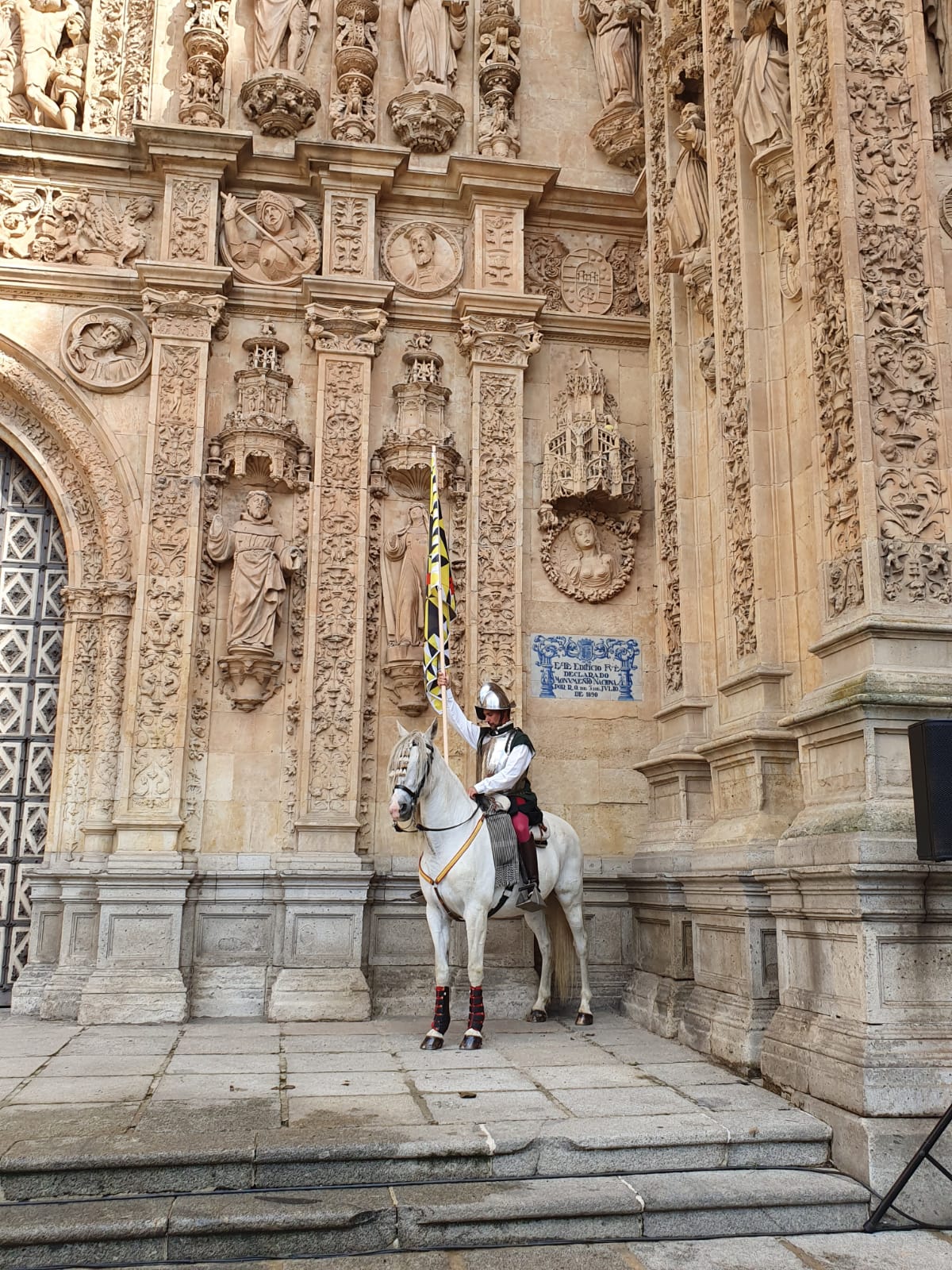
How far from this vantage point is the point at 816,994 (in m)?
7.19

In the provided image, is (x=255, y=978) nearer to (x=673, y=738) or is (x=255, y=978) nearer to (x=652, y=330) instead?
(x=673, y=738)

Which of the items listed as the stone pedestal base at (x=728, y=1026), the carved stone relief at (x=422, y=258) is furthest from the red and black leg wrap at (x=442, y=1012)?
the carved stone relief at (x=422, y=258)

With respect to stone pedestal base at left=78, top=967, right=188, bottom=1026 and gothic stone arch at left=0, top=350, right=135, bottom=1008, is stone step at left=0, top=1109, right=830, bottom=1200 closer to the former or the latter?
stone pedestal base at left=78, top=967, right=188, bottom=1026

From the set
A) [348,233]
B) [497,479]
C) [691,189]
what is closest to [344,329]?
[348,233]

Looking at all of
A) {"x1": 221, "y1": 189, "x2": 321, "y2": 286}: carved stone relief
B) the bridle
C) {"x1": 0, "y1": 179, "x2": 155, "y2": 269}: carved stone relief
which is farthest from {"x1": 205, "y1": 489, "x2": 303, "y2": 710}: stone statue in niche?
the bridle

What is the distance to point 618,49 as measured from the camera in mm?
13258

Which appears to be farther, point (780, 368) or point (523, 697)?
point (523, 697)

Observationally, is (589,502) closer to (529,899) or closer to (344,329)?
(344,329)

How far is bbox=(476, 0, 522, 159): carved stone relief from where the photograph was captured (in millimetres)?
12961

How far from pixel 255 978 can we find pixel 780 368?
740cm

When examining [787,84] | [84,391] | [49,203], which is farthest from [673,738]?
[49,203]

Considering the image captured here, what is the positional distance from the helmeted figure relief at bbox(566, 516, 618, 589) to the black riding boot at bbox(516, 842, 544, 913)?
3648 millimetres

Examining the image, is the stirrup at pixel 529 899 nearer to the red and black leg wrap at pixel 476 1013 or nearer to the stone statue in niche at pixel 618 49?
the red and black leg wrap at pixel 476 1013

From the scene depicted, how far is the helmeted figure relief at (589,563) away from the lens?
1236 centimetres
